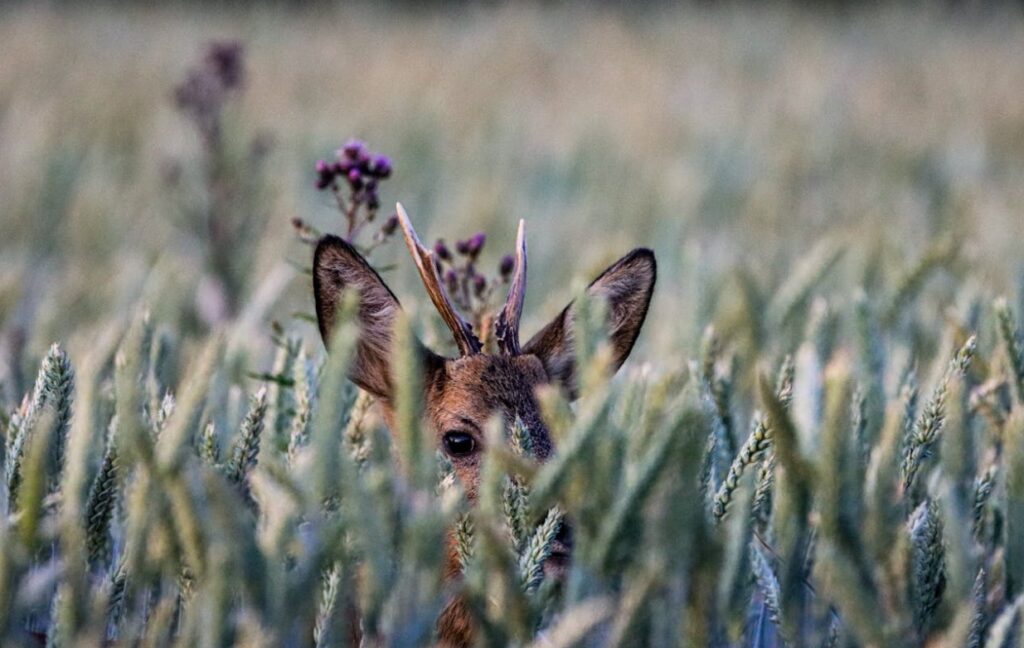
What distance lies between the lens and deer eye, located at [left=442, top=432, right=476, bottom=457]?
2744 millimetres

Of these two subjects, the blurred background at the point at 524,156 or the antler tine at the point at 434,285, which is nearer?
the antler tine at the point at 434,285

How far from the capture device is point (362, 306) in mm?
2781

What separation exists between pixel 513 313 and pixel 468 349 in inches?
4.8

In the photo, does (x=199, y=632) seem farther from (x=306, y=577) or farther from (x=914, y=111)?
(x=914, y=111)

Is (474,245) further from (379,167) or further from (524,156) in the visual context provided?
(524,156)

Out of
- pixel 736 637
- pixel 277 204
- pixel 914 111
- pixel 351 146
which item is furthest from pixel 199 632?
pixel 914 111

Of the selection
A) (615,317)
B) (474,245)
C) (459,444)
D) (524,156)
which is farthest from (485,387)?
(524,156)

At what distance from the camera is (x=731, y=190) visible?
7867 mm

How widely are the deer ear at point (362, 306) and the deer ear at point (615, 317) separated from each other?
29 centimetres

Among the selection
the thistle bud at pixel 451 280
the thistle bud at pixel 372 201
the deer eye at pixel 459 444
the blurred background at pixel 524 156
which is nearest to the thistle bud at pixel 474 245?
the thistle bud at pixel 451 280

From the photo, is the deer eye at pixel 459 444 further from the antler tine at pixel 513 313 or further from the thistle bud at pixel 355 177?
the thistle bud at pixel 355 177

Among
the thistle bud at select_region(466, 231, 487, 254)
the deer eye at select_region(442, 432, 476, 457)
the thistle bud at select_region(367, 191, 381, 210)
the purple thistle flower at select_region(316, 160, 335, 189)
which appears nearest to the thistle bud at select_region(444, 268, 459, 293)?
the thistle bud at select_region(466, 231, 487, 254)

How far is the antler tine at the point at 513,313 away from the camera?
279 centimetres

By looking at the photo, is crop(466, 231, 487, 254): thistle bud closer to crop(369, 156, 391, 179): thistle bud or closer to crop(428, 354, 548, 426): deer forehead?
crop(369, 156, 391, 179): thistle bud
